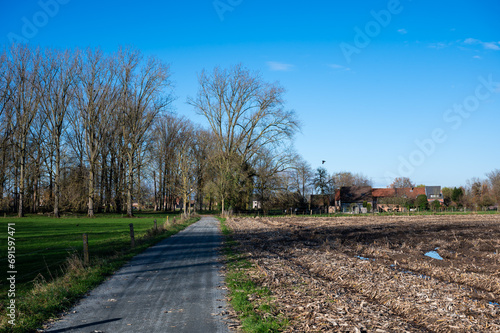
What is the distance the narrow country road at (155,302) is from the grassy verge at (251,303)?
334 millimetres

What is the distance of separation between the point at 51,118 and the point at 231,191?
27546mm

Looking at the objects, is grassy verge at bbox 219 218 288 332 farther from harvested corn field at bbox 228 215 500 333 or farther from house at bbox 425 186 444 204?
house at bbox 425 186 444 204

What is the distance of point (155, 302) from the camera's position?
7.69 meters

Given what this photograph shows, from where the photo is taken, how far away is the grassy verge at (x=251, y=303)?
605cm

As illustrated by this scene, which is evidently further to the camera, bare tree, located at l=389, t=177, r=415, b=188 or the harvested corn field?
bare tree, located at l=389, t=177, r=415, b=188

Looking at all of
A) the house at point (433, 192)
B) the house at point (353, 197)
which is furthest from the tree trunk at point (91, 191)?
the house at point (433, 192)

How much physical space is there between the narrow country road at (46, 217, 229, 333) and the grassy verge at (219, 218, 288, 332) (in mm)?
334

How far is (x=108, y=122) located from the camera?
5431 cm

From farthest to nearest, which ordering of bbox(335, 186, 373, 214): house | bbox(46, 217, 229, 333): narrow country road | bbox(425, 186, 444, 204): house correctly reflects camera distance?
bbox(425, 186, 444, 204): house, bbox(335, 186, 373, 214): house, bbox(46, 217, 229, 333): narrow country road

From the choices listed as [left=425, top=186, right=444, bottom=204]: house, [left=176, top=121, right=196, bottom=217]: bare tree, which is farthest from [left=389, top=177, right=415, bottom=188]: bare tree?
[left=176, top=121, right=196, bottom=217]: bare tree

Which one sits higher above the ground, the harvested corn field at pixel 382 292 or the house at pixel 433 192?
the house at pixel 433 192

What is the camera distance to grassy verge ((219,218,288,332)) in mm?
6051

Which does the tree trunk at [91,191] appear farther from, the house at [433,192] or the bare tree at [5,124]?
the house at [433,192]

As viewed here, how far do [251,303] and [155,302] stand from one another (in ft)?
6.75
